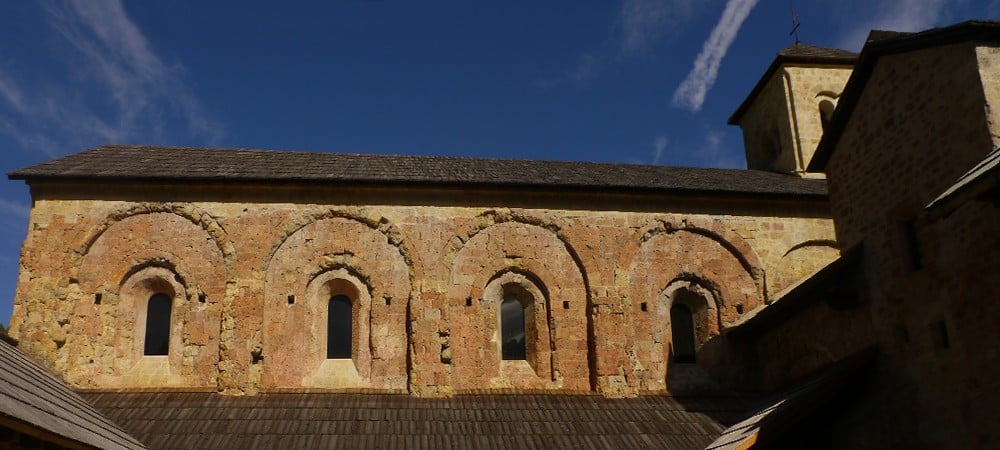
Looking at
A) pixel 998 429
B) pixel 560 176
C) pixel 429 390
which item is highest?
pixel 560 176

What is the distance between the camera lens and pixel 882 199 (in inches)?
405

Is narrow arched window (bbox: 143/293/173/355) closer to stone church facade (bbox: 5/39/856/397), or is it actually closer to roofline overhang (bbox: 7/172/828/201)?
stone church facade (bbox: 5/39/856/397)

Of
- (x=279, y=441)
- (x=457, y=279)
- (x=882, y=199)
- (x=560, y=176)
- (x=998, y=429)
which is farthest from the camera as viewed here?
(x=560, y=176)

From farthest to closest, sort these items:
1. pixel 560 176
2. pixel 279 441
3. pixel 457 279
Result: pixel 560 176
pixel 457 279
pixel 279 441

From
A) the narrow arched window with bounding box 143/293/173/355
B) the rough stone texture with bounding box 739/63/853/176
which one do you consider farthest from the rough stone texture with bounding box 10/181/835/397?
the rough stone texture with bounding box 739/63/853/176

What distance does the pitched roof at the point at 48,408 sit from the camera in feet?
25.8

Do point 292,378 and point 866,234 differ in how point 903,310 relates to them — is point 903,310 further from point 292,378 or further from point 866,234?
point 292,378

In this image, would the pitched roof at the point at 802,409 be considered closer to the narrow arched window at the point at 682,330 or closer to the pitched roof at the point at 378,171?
the narrow arched window at the point at 682,330

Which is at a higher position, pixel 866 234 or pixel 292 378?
pixel 866 234

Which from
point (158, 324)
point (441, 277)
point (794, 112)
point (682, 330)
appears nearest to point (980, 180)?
point (682, 330)

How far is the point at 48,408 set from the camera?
360 inches

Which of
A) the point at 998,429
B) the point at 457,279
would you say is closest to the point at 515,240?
the point at 457,279

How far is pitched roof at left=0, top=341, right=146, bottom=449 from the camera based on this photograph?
787 centimetres

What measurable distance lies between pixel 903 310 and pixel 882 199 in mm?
1567
